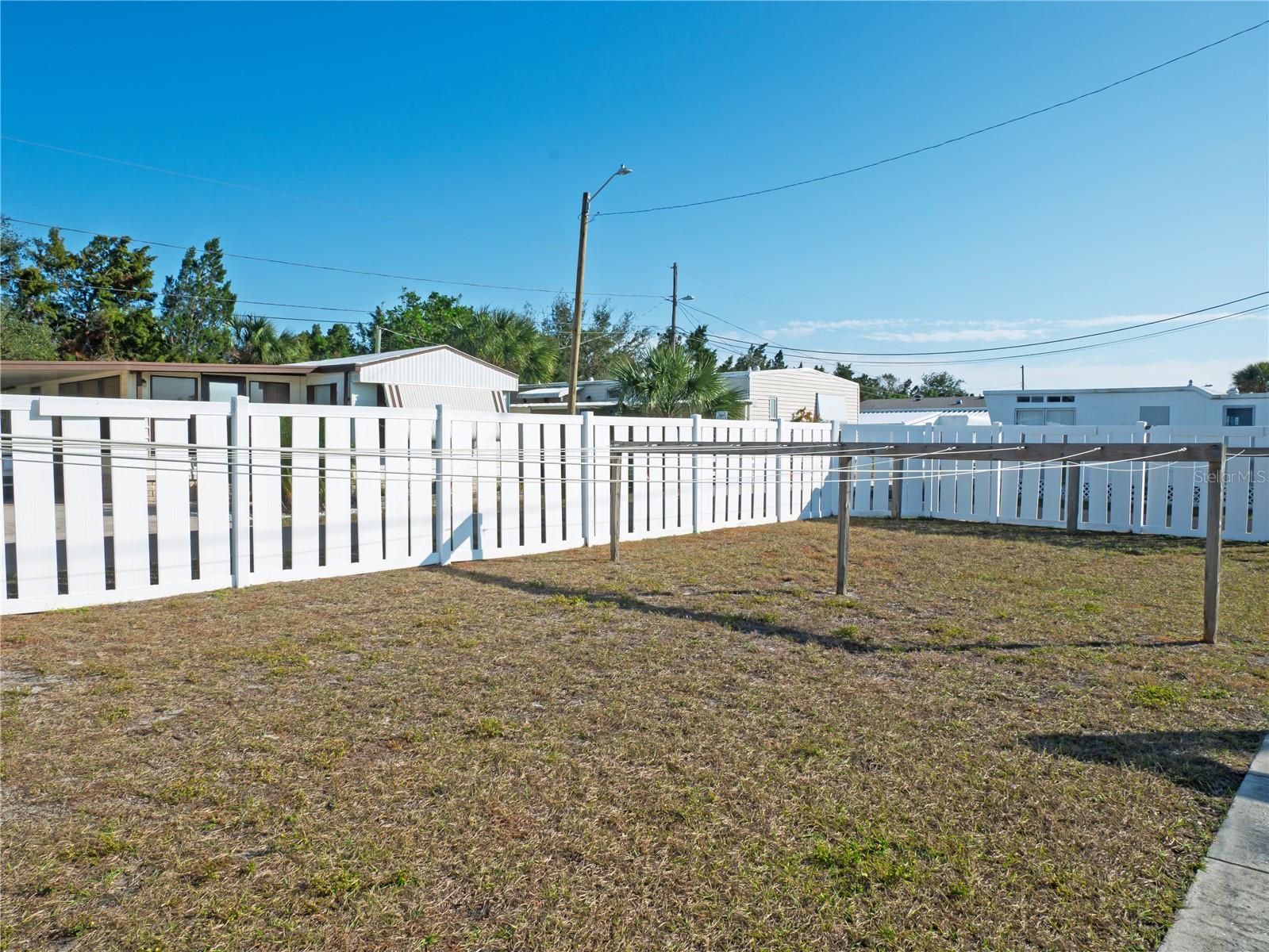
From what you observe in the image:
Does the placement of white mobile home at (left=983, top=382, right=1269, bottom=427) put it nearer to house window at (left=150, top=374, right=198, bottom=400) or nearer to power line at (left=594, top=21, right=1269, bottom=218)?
power line at (left=594, top=21, right=1269, bottom=218)

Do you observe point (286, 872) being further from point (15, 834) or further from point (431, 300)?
point (431, 300)

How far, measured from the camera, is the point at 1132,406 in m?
26.0

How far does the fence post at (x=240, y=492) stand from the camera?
230 inches

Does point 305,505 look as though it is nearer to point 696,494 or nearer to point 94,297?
point 696,494

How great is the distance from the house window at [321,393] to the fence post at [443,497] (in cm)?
1697

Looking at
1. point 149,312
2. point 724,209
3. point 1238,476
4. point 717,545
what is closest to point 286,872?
point 717,545

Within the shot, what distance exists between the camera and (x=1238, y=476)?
31.1 feet

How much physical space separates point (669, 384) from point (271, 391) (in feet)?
45.0

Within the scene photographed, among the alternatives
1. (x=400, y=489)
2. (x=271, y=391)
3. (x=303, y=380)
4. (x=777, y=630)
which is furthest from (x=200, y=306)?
(x=777, y=630)

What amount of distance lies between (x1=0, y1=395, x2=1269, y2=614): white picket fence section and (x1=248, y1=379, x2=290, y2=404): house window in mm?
13734

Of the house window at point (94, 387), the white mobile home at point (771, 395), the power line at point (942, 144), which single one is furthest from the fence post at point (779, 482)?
the house window at point (94, 387)

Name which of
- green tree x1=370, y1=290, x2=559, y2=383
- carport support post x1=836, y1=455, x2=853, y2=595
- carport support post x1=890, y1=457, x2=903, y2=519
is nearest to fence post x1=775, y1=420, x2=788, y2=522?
carport support post x1=890, y1=457, x2=903, y2=519

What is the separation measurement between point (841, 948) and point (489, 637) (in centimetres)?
319

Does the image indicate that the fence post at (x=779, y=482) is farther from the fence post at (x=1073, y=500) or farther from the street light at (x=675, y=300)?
the street light at (x=675, y=300)
